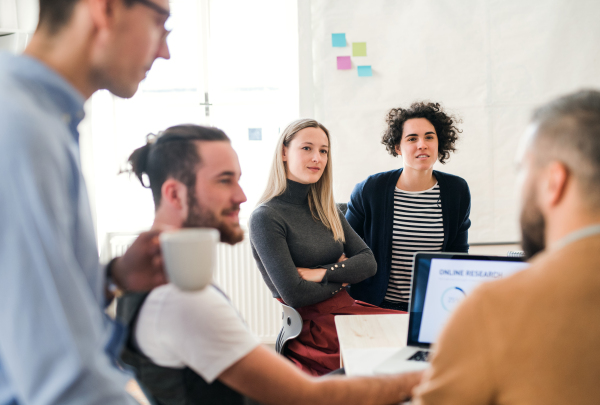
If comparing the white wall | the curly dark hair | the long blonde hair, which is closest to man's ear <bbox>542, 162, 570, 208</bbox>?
the long blonde hair

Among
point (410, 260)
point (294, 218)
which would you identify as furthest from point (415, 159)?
point (294, 218)

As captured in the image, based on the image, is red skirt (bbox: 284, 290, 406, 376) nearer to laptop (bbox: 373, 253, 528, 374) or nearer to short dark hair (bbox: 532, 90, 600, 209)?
laptop (bbox: 373, 253, 528, 374)

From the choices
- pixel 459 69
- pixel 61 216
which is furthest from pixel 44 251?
pixel 459 69

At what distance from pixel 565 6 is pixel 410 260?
2055mm

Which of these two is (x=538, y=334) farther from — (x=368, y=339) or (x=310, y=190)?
(x=310, y=190)

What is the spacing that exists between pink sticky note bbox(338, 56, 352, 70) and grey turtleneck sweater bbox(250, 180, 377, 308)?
3.85 ft

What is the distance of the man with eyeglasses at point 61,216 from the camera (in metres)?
0.43

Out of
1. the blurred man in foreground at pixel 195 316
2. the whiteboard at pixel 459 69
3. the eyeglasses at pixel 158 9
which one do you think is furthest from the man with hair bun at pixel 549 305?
the whiteboard at pixel 459 69

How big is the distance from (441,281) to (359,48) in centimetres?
196

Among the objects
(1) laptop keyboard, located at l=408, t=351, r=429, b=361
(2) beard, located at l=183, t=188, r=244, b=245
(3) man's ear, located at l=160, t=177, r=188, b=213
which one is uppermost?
(3) man's ear, located at l=160, t=177, r=188, b=213

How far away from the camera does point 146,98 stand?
3.87 ft

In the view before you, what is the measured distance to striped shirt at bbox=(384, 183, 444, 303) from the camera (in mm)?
1938

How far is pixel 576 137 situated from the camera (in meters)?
0.54

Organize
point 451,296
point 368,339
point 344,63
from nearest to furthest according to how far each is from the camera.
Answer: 1. point 451,296
2. point 368,339
3. point 344,63
